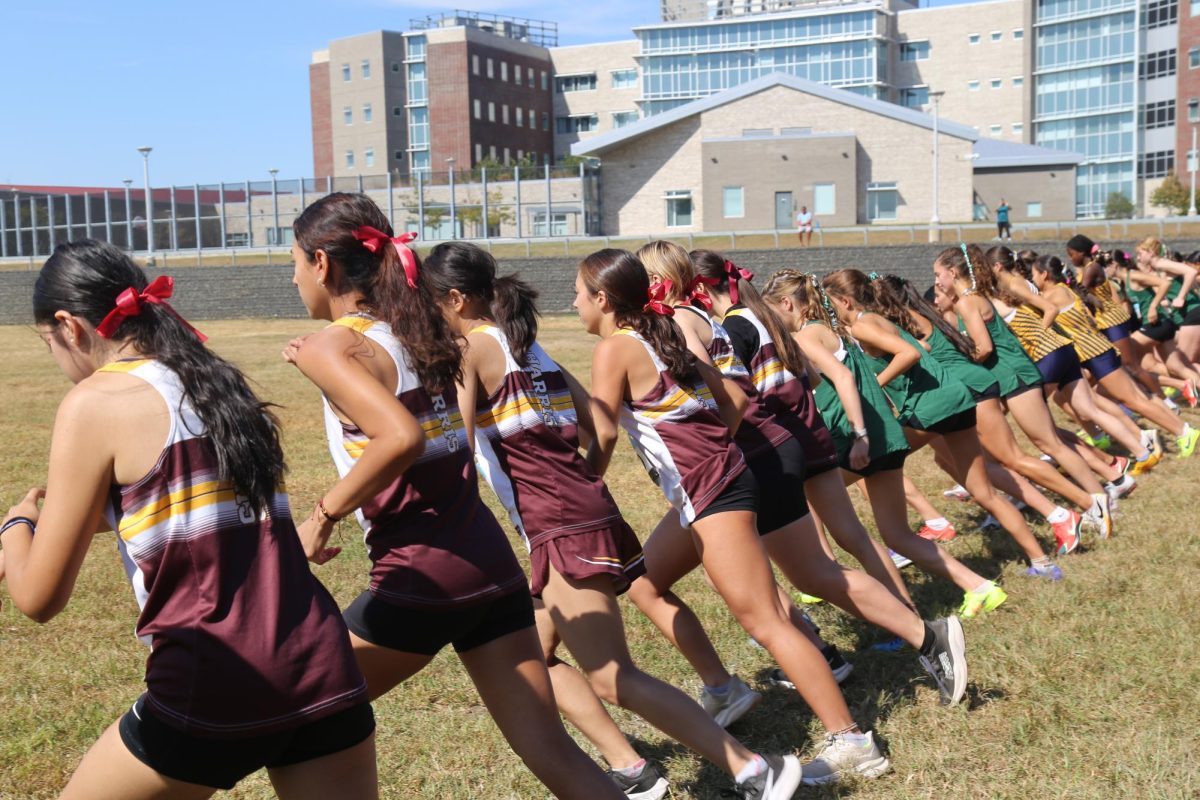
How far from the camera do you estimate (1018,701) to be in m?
5.21

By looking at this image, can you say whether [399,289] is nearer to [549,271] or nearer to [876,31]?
[549,271]

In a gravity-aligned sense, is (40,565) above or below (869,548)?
above

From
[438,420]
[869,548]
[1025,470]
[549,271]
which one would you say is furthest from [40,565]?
[549,271]

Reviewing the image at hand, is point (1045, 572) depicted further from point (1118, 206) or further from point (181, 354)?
point (1118, 206)

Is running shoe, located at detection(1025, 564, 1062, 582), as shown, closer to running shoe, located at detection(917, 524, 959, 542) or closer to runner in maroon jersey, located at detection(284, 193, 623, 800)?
running shoe, located at detection(917, 524, 959, 542)

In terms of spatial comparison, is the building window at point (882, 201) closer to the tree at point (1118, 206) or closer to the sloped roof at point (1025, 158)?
the sloped roof at point (1025, 158)

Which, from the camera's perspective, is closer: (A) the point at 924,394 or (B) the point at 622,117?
(A) the point at 924,394

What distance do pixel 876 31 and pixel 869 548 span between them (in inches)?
3476

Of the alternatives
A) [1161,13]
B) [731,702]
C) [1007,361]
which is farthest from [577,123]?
[731,702]

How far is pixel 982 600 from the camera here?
6250 mm

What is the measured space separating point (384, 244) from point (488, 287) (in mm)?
919

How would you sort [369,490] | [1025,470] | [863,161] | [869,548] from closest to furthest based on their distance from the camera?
[369,490]
[869,548]
[1025,470]
[863,161]

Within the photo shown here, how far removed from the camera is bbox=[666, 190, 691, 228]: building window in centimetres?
6262

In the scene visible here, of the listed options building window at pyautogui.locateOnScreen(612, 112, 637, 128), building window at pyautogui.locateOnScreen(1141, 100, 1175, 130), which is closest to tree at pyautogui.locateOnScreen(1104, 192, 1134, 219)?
building window at pyautogui.locateOnScreen(1141, 100, 1175, 130)
